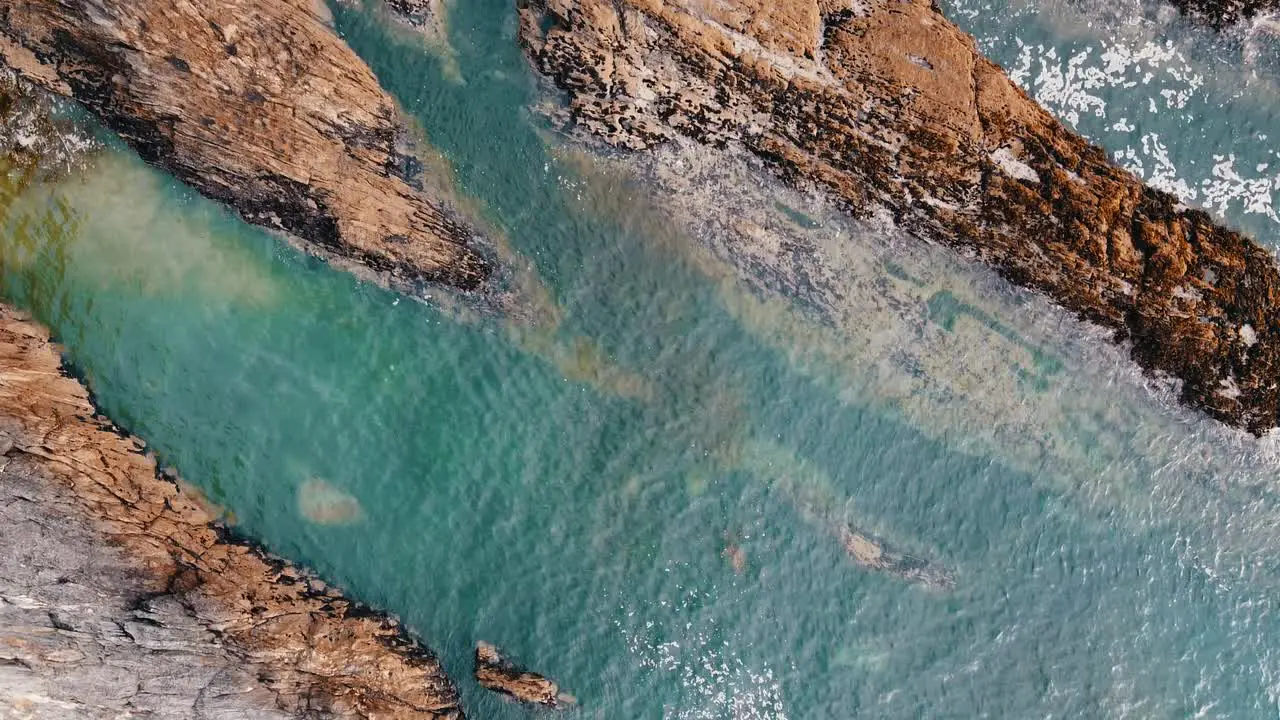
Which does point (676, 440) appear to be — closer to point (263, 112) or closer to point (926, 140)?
point (926, 140)

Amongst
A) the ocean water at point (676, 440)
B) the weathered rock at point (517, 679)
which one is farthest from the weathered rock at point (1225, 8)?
the weathered rock at point (517, 679)

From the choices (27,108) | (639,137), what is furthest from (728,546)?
(27,108)

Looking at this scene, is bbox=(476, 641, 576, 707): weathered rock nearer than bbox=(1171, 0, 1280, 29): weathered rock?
No

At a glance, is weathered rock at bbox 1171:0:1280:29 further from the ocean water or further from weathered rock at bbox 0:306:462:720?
weathered rock at bbox 0:306:462:720

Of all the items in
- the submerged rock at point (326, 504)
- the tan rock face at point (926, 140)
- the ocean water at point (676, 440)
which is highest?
the tan rock face at point (926, 140)

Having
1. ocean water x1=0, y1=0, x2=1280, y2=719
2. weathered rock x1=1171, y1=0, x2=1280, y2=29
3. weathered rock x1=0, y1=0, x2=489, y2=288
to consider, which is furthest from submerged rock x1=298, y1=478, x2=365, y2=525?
weathered rock x1=1171, y1=0, x2=1280, y2=29

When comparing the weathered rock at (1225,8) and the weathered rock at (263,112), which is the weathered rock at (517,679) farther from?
the weathered rock at (1225,8)
